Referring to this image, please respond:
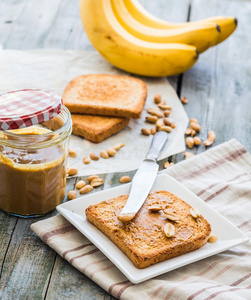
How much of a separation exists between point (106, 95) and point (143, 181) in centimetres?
59

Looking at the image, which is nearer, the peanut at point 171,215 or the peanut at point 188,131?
the peanut at point 171,215

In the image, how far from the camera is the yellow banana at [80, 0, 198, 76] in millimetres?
1995

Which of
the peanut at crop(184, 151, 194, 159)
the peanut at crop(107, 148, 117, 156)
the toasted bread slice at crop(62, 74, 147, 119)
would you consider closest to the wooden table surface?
the peanut at crop(184, 151, 194, 159)

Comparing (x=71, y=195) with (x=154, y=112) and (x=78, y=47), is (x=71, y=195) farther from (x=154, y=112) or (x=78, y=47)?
(x=78, y=47)

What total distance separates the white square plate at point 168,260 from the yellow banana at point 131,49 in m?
0.75

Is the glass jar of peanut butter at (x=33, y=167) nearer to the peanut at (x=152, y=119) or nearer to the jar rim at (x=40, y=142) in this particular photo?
the jar rim at (x=40, y=142)

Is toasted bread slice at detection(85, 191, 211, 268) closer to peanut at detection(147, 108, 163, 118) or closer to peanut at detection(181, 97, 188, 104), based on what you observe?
peanut at detection(147, 108, 163, 118)

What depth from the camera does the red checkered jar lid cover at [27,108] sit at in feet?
3.72

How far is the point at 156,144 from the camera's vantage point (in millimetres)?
1584

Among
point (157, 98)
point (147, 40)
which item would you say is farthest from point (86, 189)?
point (147, 40)

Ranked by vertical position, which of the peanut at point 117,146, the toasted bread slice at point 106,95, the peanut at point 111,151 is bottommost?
the peanut at point 117,146

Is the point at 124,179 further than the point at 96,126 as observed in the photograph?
No

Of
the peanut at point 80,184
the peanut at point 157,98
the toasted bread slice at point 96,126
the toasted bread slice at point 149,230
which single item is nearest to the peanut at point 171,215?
the toasted bread slice at point 149,230

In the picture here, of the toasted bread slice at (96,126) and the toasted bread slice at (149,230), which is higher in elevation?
the toasted bread slice at (149,230)
